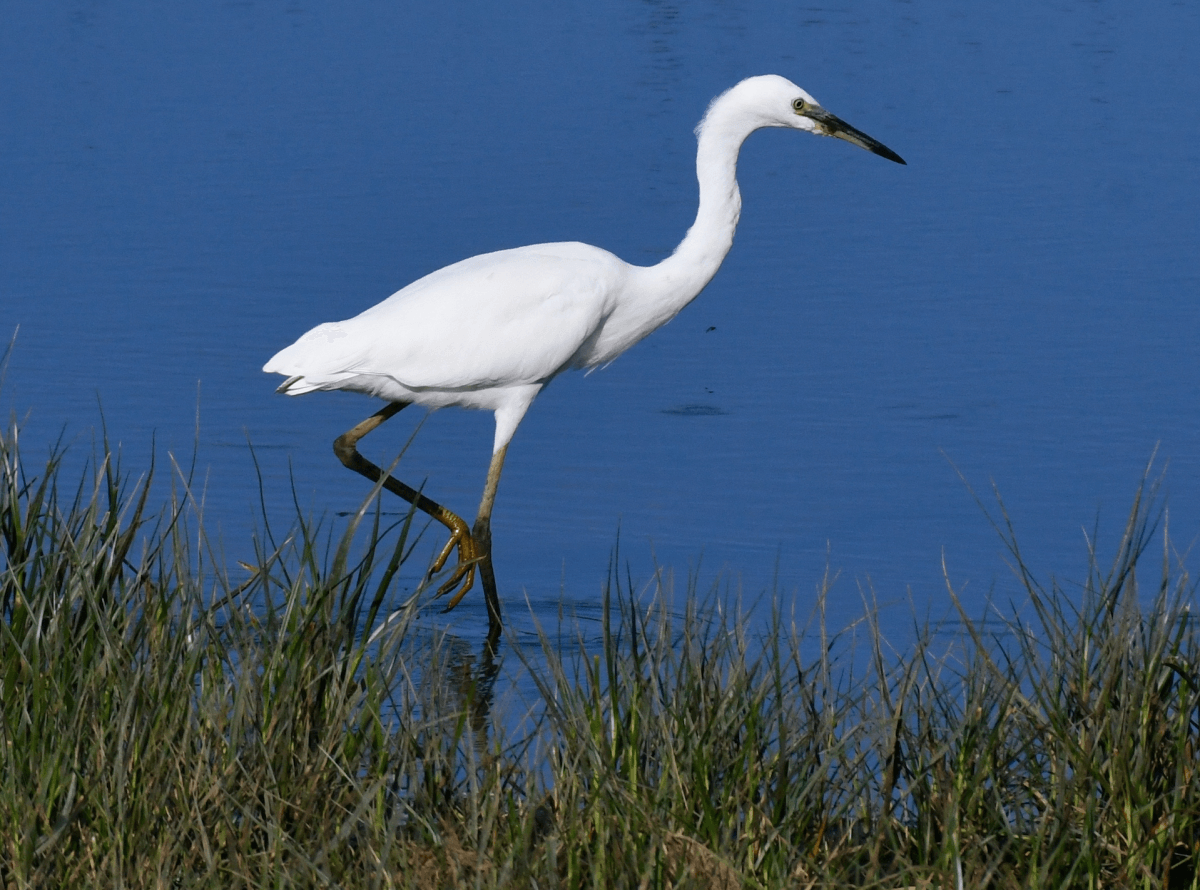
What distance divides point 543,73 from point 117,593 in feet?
31.2

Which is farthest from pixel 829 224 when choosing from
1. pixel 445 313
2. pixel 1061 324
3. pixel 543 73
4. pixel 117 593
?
pixel 117 593

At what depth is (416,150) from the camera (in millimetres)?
10719

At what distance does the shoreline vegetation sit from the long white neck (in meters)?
2.67

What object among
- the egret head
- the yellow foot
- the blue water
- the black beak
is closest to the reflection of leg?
the yellow foot

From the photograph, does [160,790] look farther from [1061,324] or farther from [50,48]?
[50,48]

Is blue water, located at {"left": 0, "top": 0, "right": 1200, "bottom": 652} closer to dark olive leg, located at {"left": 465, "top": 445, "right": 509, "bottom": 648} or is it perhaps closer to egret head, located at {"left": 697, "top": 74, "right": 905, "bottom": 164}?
dark olive leg, located at {"left": 465, "top": 445, "right": 509, "bottom": 648}

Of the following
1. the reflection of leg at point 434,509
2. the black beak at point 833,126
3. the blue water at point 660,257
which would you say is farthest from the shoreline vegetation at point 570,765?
the black beak at point 833,126

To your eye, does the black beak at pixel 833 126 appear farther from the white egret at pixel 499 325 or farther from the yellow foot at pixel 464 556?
the yellow foot at pixel 464 556

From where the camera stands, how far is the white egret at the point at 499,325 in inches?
218

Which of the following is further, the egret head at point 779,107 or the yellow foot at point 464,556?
the egret head at point 779,107

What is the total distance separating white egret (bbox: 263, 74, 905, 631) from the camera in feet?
18.2

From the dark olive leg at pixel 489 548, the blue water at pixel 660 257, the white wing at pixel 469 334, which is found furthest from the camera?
the blue water at pixel 660 257

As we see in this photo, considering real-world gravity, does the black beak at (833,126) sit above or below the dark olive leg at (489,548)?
above

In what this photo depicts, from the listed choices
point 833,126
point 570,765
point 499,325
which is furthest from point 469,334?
point 570,765
